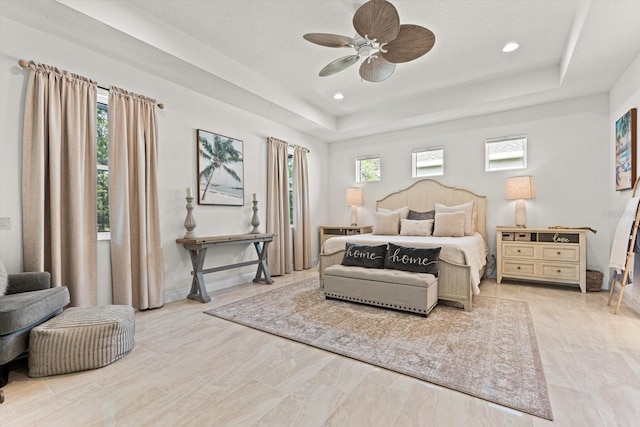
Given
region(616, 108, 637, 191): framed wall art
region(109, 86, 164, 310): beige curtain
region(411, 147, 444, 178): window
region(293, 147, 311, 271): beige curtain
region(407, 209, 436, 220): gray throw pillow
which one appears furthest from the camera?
region(293, 147, 311, 271): beige curtain

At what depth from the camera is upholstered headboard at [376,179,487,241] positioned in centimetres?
489

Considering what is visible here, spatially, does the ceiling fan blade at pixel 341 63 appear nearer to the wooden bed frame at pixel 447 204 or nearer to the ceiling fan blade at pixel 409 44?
the ceiling fan blade at pixel 409 44

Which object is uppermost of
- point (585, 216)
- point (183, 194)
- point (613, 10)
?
point (613, 10)

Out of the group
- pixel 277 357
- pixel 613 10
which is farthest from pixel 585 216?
pixel 277 357

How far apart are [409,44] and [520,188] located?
3.04 meters

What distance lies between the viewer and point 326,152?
263 inches

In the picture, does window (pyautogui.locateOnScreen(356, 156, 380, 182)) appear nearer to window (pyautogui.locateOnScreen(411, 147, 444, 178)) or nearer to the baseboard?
window (pyautogui.locateOnScreen(411, 147, 444, 178))

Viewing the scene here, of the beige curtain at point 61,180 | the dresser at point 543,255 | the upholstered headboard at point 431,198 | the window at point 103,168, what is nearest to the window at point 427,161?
the upholstered headboard at point 431,198

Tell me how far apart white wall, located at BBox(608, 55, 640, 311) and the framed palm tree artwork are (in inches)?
192

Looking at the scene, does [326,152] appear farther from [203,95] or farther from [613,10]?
[613,10]

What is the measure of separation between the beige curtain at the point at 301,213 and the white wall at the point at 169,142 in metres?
0.42

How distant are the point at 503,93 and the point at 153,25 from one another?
4.46 m

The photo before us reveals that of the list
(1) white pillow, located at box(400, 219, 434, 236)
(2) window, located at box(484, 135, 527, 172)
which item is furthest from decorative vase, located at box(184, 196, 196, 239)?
(2) window, located at box(484, 135, 527, 172)

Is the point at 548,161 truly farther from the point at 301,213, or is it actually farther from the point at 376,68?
the point at 301,213
